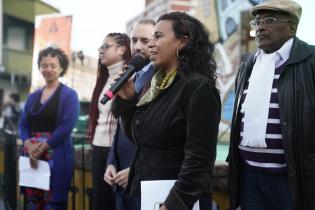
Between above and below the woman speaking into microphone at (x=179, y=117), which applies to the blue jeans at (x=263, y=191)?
below

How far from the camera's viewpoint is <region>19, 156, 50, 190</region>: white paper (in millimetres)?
3462

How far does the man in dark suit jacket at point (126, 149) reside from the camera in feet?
7.93

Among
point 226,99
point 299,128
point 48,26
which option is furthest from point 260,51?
point 48,26

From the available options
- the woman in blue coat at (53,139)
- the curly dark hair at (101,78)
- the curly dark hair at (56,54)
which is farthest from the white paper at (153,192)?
the curly dark hair at (56,54)

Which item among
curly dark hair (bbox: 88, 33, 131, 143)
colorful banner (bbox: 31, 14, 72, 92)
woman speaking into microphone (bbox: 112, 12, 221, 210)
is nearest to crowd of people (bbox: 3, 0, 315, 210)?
woman speaking into microphone (bbox: 112, 12, 221, 210)

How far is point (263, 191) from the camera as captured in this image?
2184mm

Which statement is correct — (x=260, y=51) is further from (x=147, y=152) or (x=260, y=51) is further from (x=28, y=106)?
(x=28, y=106)

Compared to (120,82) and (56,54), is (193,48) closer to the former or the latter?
(120,82)

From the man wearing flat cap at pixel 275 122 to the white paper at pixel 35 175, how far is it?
1.78 m

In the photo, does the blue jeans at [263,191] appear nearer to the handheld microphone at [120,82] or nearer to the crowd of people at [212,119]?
the crowd of people at [212,119]

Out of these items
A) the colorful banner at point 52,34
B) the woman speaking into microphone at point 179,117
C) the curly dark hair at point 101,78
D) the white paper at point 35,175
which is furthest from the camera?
the colorful banner at point 52,34

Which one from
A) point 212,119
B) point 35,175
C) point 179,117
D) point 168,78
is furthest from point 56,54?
point 212,119

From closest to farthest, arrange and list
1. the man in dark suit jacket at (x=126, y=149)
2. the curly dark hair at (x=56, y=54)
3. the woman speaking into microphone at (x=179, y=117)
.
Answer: the woman speaking into microphone at (x=179, y=117), the man in dark suit jacket at (x=126, y=149), the curly dark hair at (x=56, y=54)

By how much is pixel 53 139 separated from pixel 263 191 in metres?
1.92
